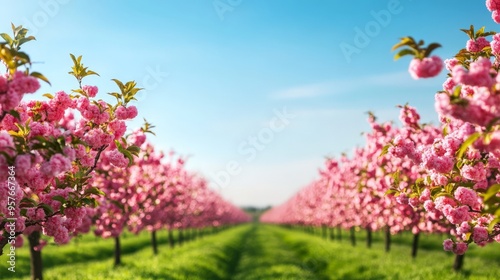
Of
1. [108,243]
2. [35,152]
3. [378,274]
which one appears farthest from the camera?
[108,243]

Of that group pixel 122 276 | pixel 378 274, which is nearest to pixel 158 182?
pixel 122 276

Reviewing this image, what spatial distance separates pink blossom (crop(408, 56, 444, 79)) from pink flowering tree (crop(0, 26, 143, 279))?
3.45 metres

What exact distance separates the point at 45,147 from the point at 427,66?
3.73m

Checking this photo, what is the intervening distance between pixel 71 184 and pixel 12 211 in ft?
2.57

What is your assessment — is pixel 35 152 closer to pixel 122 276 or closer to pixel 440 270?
pixel 122 276

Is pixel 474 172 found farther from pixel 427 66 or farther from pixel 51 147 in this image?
pixel 51 147

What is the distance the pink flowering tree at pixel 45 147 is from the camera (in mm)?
4055

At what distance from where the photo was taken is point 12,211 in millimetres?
4855

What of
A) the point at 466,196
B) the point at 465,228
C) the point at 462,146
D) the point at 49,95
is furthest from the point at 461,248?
the point at 49,95

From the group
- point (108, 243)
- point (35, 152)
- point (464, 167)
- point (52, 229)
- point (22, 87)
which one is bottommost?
point (108, 243)

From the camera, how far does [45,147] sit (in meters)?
4.24

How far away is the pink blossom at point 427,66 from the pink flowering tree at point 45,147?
345 cm

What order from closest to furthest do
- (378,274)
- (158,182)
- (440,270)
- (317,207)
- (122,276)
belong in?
(122,276) → (440,270) → (378,274) → (158,182) → (317,207)

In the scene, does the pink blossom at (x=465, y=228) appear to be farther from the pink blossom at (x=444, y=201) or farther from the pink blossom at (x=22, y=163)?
the pink blossom at (x=22, y=163)
